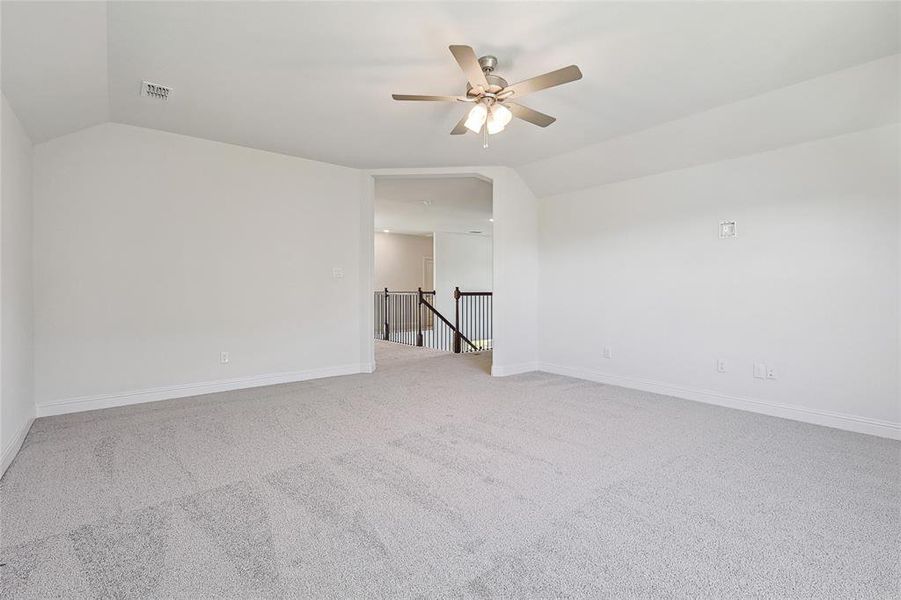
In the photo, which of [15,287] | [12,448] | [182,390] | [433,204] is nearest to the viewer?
[12,448]

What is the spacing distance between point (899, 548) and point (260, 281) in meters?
4.89

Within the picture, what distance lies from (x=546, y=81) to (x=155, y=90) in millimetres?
2769

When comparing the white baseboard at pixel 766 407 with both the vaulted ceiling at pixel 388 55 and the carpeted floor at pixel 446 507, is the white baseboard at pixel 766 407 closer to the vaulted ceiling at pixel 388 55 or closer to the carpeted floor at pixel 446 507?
the carpeted floor at pixel 446 507

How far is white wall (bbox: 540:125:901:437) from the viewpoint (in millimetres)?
3115

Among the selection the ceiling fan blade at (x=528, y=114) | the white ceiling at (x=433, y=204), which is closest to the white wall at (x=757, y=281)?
the white ceiling at (x=433, y=204)

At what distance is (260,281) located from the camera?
4.50 metres

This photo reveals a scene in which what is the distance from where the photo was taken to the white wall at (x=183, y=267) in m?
3.50

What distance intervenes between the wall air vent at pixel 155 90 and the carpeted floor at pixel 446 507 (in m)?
2.46

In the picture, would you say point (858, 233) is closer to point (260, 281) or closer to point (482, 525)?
point (482, 525)

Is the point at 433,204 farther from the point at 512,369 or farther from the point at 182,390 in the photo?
the point at 182,390

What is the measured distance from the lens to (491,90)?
2.64m

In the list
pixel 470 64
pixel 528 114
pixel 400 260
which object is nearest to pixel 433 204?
pixel 400 260

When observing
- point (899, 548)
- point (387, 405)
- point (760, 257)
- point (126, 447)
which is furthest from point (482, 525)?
point (760, 257)

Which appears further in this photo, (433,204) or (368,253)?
(433,204)
